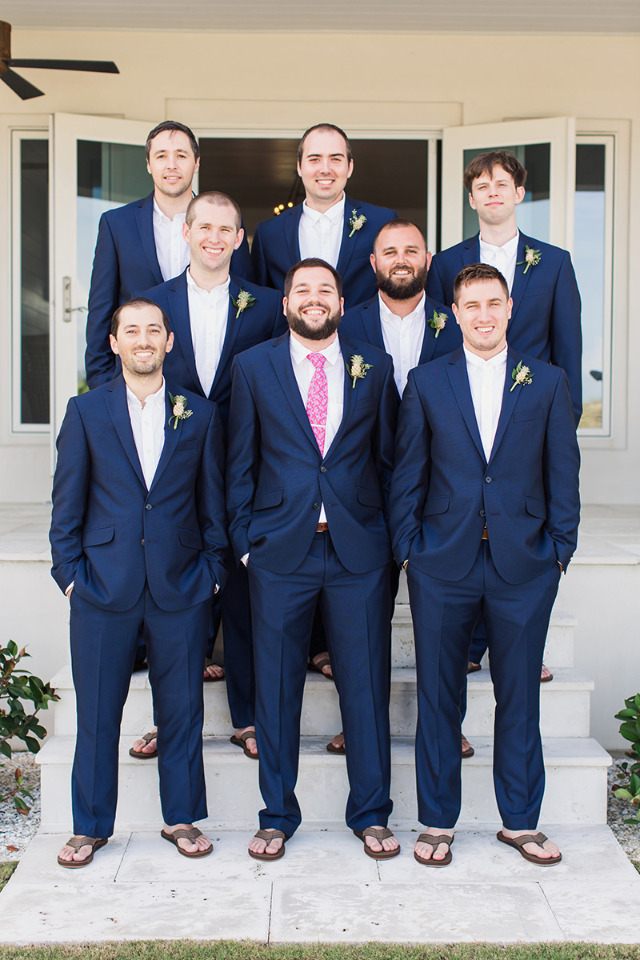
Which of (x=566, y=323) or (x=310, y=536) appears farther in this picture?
(x=566, y=323)

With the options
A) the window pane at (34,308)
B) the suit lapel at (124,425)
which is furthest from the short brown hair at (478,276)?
the window pane at (34,308)

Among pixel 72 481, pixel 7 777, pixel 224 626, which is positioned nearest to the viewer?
pixel 72 481

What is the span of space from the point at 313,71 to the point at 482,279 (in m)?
4.34

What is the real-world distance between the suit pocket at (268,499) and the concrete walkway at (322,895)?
1223mm

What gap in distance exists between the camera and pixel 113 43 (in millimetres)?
7008

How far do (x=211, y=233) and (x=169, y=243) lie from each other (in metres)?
0.45

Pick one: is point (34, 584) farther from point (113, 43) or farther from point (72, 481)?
point (113, 43)

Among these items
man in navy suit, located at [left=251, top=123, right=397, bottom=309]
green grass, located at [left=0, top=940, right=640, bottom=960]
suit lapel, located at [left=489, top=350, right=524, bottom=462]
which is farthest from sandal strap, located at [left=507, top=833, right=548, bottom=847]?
man in navy suit, located at [left=251, top=123, right=397, bottom=309]

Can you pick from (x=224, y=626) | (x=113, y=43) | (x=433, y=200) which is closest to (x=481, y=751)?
(x=224, y=626)

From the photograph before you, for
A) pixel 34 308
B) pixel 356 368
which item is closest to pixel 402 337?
pixel 356 368

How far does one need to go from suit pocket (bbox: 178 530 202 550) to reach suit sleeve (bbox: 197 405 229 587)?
37mm

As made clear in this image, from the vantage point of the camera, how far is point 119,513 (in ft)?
11.0

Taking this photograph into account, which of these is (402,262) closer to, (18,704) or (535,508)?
(535,508)

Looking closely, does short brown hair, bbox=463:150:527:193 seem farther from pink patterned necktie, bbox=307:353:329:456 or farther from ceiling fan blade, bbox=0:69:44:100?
ceiling fan blade, bbox=0:69:44:100
